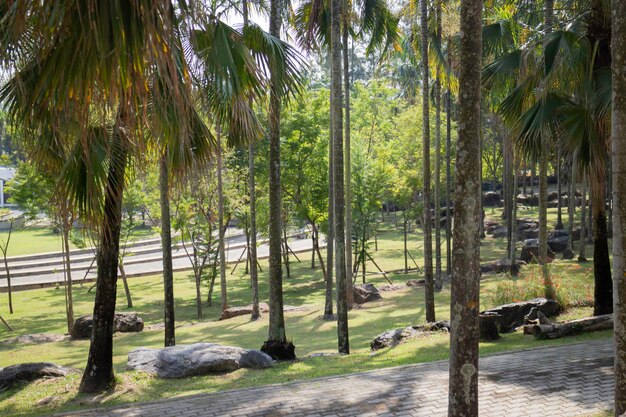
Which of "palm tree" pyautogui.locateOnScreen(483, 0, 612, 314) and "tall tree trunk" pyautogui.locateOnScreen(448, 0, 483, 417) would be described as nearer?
"tall tree trunk" pyautogui.locateOnScreen(448, 0, 483, 417)

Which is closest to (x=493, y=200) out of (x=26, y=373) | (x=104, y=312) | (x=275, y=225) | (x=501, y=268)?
(x=501, y=268)

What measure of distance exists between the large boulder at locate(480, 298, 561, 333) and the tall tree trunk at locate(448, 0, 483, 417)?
26.9 feet

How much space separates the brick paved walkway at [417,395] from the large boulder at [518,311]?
12.3ft

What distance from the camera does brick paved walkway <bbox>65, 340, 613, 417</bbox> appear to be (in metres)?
8.12

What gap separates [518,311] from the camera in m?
14.7

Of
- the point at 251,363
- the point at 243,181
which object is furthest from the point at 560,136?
the point at 243,181

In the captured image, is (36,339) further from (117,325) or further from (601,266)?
(601,266)

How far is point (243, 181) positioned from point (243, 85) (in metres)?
21.2

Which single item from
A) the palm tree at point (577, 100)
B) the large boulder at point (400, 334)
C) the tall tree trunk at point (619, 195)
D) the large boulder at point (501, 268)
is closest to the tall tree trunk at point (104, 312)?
the large boulder at point (400, 334)

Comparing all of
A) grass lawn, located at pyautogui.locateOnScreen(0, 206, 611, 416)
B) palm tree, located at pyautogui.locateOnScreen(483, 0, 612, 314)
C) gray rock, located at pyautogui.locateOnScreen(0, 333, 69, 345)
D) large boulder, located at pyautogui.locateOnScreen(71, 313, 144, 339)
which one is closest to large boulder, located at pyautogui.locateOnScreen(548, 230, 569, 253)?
grass lawn, located at pyautogui.locateOnScreen(0, 206, 611, 416)

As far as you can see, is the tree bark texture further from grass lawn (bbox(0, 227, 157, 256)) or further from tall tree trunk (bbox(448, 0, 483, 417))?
grass lawn (bbox(0, 227, 157, 256))

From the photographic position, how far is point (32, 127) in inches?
263

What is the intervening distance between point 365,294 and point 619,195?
1959 centimetres

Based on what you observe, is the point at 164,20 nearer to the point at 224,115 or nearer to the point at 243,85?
the point at 243,85
